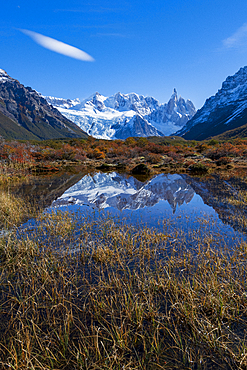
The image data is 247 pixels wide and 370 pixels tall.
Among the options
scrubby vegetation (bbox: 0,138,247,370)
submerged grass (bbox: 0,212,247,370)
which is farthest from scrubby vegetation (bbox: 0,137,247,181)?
submerged grass (bbox: 0,212,247,370)

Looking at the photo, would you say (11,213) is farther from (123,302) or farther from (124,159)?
(124,159)

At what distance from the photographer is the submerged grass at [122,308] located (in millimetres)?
2896

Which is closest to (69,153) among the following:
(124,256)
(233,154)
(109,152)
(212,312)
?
(109,152)

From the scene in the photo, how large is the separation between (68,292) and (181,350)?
237cm

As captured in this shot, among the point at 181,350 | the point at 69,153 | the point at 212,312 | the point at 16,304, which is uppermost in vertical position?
the point at 69,153

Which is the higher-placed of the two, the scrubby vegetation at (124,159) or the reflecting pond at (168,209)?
the scrubby vegetation at (124,159)

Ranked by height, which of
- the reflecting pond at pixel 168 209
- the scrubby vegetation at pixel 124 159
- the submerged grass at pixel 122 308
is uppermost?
the scrubby vegetation at pixel 124 159

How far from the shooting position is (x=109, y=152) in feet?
165

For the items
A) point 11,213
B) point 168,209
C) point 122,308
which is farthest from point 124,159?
point 122,308

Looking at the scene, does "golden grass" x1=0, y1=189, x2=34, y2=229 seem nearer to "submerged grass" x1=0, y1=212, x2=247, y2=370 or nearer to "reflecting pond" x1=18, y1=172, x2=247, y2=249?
"reflecting pond" x1=18, y1=172, x2=247, y2=249

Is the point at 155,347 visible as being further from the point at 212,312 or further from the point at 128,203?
the point at 128,203

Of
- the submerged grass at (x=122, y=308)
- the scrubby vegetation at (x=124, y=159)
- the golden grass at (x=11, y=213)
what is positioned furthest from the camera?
the scrubby vegetation at (x=124, y=159)

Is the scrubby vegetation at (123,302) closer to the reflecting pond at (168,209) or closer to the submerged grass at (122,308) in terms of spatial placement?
the submerged grass at (122,308)

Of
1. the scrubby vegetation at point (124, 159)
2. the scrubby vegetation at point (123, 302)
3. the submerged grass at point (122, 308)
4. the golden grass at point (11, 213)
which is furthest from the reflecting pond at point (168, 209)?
the scrubby vegetation at point (124, 159)
